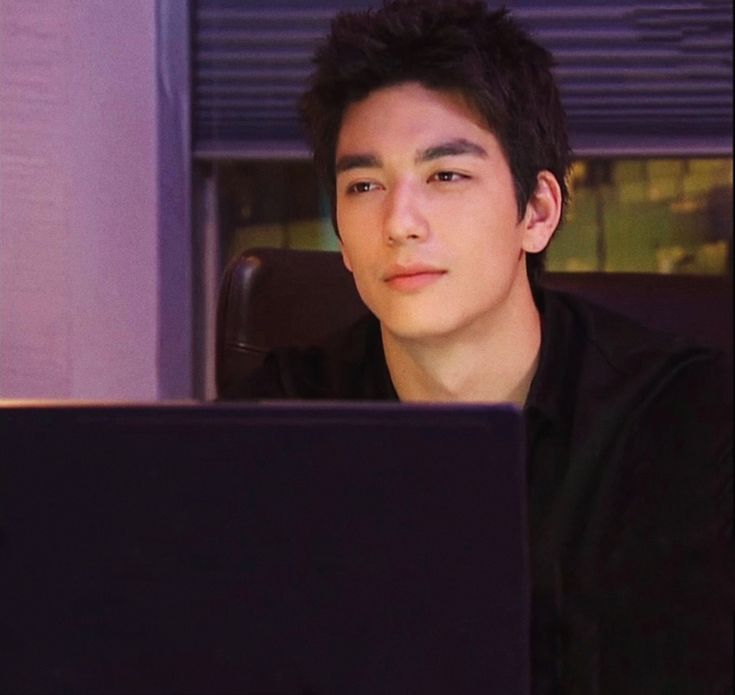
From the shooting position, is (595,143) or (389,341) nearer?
(389,341)

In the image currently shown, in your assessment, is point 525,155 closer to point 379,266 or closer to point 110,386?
point 379,266

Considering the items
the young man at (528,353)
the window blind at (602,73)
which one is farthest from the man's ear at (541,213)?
the window blind at (602,73)

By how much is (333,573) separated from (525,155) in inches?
33.1

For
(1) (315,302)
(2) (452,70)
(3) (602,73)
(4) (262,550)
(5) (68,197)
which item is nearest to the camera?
(4) (262,550)

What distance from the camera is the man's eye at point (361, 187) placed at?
1.27 m

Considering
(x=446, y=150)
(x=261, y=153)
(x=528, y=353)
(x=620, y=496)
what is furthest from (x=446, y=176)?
(x=261, y=153)

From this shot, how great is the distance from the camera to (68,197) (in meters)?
1.41

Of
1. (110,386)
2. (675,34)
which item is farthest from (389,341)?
(675,34)

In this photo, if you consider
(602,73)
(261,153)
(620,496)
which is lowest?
(620,496)

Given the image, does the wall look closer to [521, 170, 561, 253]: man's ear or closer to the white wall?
the white wall

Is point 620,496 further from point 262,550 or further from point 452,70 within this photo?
point 262,550

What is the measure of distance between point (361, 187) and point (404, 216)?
83mm

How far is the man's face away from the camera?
3.98 ft

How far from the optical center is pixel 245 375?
1.57 meters
